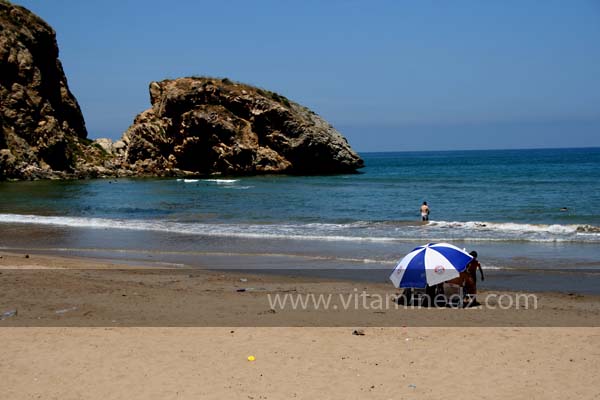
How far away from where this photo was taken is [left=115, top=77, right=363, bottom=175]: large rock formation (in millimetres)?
77125

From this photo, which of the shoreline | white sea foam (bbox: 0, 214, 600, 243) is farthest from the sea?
the shoreline

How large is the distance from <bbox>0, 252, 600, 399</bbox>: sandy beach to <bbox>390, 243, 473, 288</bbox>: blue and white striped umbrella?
59cm

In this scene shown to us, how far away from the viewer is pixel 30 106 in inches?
2872

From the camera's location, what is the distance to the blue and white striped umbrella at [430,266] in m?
11.1

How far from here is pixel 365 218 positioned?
31.9 meters

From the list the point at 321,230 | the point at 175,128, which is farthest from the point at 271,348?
the point at 175,128

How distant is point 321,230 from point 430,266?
50.2 ft

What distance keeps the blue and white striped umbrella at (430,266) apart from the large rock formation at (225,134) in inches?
2609

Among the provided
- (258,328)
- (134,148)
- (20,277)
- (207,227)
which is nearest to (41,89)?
(134,148)

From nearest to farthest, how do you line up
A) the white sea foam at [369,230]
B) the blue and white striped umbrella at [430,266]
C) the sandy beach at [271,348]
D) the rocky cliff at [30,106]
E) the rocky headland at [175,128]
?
the sandy beach at [271,348], the blue and white striped umbrella at [430,266], the white sea foam at [369,230], the rocky cliff at [30,106], the rocky headland at [175,128]

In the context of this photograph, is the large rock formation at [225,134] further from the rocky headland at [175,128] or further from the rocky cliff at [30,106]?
the rocky cliff at [30,106]

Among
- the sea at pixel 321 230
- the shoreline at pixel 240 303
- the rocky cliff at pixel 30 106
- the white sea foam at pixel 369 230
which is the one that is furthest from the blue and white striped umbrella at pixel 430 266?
the rocky cliff at pixel 30 106

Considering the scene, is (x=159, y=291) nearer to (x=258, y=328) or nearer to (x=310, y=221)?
(x=258, y=328)

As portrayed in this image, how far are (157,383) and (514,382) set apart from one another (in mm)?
4314
